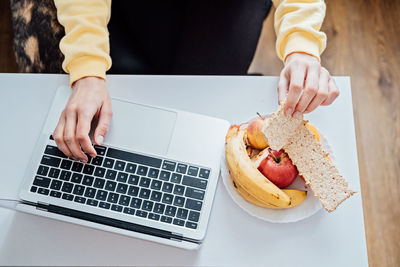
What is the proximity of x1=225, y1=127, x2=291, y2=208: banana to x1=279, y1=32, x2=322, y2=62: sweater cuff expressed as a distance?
0.23m

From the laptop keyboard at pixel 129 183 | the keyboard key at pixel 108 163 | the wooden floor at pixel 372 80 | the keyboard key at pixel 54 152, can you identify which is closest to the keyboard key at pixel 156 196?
the laptop keyboard at pixel 129 183

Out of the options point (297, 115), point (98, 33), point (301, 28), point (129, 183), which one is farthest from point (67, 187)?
point (301, 28)

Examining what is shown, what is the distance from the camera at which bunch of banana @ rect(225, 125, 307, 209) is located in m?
0.62

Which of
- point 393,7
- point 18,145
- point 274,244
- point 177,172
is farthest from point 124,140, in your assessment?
point 393,7

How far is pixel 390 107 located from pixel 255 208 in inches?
40.5

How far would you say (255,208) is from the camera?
25.8 inches

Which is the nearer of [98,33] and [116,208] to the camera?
[116,208]

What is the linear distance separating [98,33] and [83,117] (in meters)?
0.20

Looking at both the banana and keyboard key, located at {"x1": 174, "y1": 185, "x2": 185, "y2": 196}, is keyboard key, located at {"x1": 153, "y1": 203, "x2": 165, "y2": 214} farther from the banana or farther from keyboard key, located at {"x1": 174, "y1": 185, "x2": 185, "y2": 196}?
the banana

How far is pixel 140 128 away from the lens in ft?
2.34

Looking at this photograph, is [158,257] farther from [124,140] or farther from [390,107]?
[390,107]

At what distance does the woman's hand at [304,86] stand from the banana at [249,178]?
117 mm

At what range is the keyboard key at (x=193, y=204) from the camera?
65 centimetres

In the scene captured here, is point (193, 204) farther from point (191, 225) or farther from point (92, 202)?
point (92, 202)
